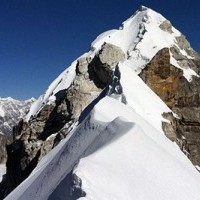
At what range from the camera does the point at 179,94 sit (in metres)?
36.6

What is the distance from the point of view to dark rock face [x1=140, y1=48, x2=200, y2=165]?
34128 millimetres

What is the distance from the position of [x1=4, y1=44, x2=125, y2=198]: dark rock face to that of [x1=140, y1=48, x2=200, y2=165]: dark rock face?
3.17 metres

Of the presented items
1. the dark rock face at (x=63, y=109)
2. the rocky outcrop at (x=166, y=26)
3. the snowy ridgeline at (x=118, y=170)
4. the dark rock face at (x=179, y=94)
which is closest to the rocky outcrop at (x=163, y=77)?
the dark rock face at (x=179, y=94)

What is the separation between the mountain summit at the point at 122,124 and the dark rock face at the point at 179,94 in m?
0.08

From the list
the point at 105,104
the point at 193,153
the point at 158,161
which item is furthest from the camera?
the point at 193,153

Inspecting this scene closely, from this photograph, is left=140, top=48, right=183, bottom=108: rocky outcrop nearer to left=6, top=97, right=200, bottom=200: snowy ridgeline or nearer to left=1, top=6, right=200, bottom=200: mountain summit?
left=1, top=6, right=200, bottom=200: mountain summit

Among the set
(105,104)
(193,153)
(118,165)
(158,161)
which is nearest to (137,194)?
(118,165)

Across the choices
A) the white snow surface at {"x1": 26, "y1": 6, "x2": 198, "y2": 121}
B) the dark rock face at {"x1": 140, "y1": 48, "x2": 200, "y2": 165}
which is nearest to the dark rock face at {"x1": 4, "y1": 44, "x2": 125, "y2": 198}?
the white snow surface at {"x1": 26, "y1": 6, "x2": 198, "y2": 121}

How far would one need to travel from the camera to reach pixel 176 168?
10133mm

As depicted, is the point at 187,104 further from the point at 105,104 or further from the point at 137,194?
the point at 137,194

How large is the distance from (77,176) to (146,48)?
30771mm

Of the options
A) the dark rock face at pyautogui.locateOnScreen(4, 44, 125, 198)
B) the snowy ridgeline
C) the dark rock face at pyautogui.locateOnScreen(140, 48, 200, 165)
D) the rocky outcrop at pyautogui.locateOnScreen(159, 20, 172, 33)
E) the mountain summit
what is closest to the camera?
the snowy ridgeline

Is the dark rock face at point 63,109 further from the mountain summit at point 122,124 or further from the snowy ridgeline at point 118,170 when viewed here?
the snowy ridgeline at point 118,170

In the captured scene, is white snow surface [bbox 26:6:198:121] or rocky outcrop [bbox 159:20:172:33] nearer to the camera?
white snow surface [bbox 26:6:198:121]
